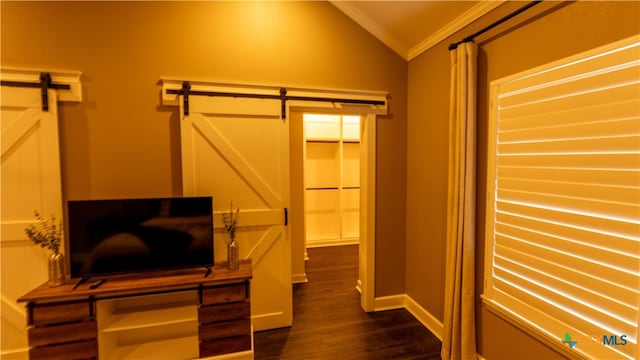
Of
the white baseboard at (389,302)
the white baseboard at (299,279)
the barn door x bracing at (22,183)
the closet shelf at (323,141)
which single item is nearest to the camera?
the barn door x bracing at (22,183)

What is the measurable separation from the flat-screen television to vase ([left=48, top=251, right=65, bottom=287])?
10cm

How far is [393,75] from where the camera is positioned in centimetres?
293

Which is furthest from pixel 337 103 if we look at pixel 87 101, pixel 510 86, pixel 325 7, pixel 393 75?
pixel 87 101

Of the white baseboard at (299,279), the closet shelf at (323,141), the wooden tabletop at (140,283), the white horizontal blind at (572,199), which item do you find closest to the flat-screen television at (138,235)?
the wooden tabletop at (140,283)

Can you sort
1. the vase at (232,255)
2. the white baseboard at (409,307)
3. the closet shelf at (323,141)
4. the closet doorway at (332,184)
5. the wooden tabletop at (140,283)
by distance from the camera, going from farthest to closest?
the closet doorway at (332,184), the closet shelf at (323,141), the white baseboard at (409,307), the vase at (232,255), the wooden tabletop at (140,283)

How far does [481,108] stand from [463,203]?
73cm

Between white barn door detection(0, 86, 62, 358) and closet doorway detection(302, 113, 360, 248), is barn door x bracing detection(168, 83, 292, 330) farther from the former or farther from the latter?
closet doorway detection(302, 113, 360, 248)

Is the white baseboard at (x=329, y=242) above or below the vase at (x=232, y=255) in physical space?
below

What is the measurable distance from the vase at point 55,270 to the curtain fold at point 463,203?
2969mm

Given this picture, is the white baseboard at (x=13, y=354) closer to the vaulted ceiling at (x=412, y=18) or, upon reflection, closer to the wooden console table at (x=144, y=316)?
the wooden console table at (x=144, y=316)

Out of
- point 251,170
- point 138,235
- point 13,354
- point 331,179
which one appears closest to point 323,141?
point 331,179

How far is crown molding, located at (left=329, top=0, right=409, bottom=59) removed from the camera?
2.72 meters

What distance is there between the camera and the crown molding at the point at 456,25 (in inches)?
78.0

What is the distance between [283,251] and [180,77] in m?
1.87
